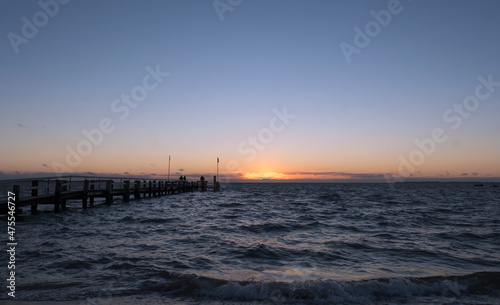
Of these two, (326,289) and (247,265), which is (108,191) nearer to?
(247,265)

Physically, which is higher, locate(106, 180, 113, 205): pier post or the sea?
locate(106, 180, 113, 205): pier post

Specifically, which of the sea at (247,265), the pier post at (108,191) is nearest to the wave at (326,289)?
the sea at (247,265)

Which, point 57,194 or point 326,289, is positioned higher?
point 57,194

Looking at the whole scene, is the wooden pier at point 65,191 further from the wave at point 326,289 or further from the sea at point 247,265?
the wave at point 326,289

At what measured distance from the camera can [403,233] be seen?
49.2 feet

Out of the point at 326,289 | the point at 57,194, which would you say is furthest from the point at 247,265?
the point at 57,194

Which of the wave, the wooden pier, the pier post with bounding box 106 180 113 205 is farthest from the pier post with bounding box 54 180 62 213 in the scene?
the wave

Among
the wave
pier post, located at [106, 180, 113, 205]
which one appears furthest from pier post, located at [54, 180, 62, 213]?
the wave

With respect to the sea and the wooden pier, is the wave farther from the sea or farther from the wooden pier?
the wooden pier

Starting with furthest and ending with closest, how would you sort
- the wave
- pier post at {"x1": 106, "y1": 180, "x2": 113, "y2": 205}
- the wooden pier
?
1. pier post at {"x1": 106, "y1": 180, "x2": 113, "y2": 205}
2. the wooden pier
3. the wave

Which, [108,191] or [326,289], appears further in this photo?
[108,191]

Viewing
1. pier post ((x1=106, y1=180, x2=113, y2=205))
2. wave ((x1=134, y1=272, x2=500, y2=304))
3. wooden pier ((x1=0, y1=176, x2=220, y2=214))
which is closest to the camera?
wave ((x1=134, y1=272, x2=500, y2=304))

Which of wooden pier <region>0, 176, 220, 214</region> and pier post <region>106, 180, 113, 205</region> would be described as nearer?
wooden pier <region>0, 176, 220, 214</region>

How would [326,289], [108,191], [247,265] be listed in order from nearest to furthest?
[326,289] < [247,265] < [108,191]
